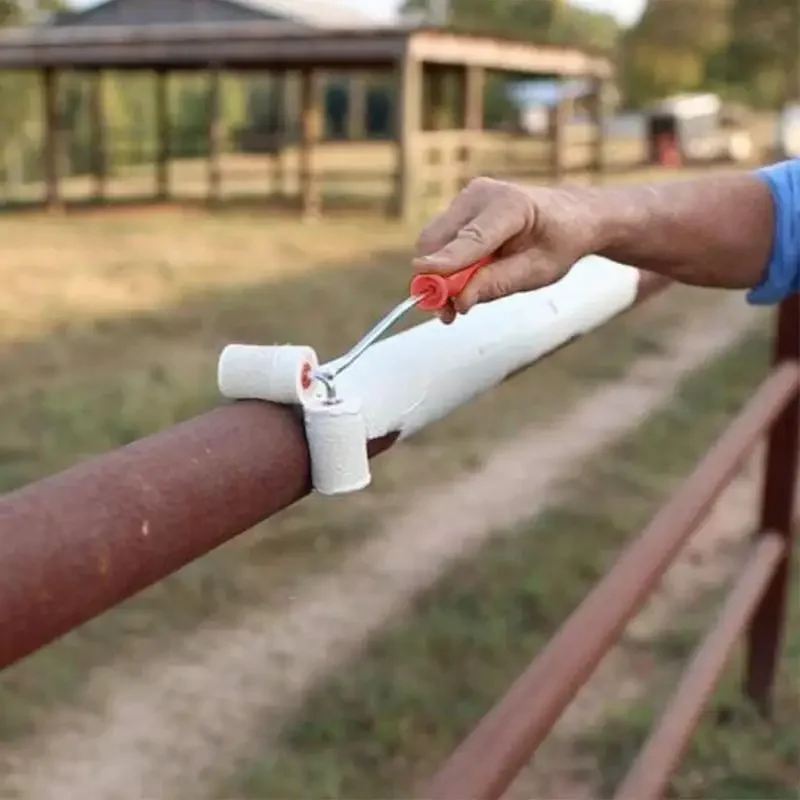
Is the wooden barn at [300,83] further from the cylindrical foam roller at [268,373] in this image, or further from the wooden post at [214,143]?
the cylindrical foam roller at [268,373]

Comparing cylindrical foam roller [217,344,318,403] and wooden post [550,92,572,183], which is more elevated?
cylindrical foam roller [217,344,318,403]

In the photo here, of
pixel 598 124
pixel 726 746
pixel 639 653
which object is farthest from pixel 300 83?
pixel 726 746

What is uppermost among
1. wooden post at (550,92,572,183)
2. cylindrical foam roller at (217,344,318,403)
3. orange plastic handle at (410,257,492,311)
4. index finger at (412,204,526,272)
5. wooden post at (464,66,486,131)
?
index finger at (412,204,526,272)

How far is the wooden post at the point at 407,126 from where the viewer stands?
1117 cm

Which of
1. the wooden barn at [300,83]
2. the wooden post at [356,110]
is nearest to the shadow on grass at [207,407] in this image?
the wooden barn at [300,83]

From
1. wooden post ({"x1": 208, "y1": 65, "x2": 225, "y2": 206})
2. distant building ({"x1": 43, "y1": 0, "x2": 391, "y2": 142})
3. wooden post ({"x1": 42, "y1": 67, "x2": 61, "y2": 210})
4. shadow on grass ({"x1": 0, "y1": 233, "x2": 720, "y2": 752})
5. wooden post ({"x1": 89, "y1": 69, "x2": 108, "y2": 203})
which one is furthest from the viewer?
wooden post ({"x1": 89, "y1": 69, "x2": 108, "y2": 203})

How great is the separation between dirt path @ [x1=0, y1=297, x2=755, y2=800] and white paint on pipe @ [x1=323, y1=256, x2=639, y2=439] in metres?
1.58

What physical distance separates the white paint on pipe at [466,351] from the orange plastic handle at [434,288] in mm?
71

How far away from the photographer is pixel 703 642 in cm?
202

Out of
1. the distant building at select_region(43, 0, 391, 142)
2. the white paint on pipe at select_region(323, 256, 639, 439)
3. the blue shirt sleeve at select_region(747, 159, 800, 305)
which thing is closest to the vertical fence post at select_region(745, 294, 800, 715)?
the blue shirt sleeve at select_region(747, 159, 800, 305)

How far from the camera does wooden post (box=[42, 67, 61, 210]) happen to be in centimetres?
1262

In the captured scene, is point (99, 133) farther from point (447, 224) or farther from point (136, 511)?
point (136, 511)

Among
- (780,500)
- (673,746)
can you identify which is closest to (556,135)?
(780,500)

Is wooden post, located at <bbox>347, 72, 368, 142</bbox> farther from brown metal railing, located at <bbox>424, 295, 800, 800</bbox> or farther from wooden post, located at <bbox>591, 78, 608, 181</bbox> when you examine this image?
brown metal railing, located at <bbox>424, 295, 800, 800</bbox>
